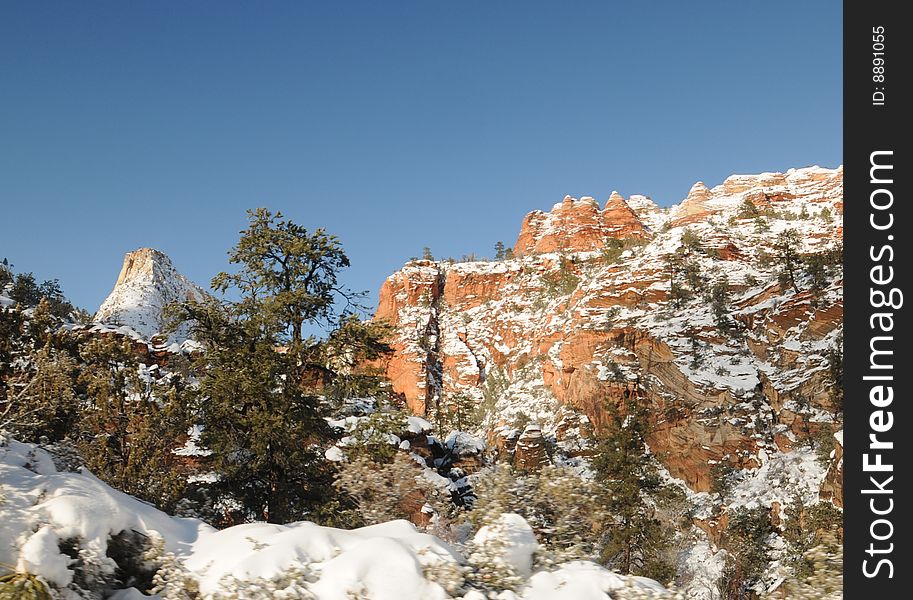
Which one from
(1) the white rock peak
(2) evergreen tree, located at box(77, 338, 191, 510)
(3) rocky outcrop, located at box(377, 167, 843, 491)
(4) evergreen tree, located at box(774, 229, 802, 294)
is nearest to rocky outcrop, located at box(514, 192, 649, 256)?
(3) rocky outcrop, located at box(377, 167, 843, 491)

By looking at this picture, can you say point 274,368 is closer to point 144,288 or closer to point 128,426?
point 128,426

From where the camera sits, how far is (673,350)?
39.9 meters

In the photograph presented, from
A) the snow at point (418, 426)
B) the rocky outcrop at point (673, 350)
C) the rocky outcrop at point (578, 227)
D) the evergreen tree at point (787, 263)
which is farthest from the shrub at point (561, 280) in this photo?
the snow at point (418, 426)

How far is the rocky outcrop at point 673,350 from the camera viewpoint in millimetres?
35344

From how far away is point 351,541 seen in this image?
531cm

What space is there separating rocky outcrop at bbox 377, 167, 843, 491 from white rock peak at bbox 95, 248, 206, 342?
102 feet

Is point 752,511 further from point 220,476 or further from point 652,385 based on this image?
point 220,476

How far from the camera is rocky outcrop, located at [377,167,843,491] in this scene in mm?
35344

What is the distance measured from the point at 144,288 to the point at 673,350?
237 feet

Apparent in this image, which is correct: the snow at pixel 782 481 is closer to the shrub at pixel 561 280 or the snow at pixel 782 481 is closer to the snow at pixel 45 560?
the snow at pixel 45 560

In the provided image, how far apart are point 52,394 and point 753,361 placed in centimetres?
3914

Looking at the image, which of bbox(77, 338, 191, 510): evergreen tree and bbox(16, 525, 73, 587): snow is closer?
bbox(16, 525, 73, 587): snow

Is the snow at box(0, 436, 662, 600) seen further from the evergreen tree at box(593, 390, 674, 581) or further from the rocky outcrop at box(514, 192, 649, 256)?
the rocky outcrop at box(514, 192, 649, 256)
